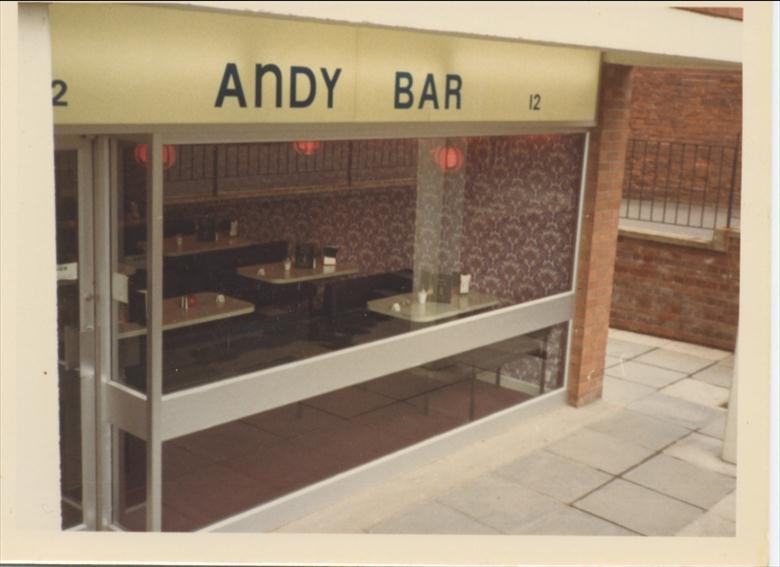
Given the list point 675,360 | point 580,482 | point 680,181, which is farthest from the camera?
point 680,181

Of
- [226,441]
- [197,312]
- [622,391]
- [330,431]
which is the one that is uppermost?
[197,312]

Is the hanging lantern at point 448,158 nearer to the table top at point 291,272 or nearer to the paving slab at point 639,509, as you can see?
the table top at point 291,272

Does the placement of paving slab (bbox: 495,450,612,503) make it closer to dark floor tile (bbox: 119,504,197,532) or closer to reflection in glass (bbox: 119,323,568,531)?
reflection in glass (bbox: 119,323,568,531)

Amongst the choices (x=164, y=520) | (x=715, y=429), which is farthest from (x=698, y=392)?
(x=164, y=520)

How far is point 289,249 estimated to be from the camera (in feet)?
22.3

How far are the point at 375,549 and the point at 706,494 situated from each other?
4820 mm

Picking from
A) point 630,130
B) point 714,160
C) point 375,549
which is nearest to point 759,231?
point 375,549

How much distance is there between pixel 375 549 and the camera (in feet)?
9.22

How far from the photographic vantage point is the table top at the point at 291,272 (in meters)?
6.43

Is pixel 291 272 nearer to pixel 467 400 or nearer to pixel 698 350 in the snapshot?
pixel 467 400

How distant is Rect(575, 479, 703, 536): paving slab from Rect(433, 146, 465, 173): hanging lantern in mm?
2612

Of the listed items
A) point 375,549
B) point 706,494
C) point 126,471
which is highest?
point 375,549

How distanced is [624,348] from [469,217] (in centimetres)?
402

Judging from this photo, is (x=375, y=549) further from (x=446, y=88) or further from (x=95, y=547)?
(x=446, y=88)
